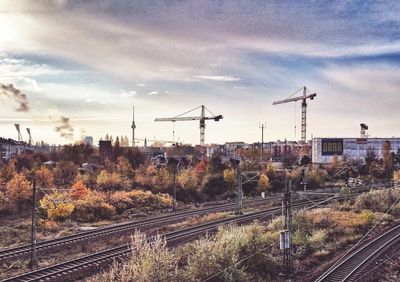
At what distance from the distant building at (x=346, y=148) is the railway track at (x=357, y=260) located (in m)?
84.7

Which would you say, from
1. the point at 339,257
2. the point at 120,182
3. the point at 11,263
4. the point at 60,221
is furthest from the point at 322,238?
the point at 120,182

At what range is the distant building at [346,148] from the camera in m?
113

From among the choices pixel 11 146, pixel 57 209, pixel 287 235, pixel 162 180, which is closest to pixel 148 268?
pixel 287 235

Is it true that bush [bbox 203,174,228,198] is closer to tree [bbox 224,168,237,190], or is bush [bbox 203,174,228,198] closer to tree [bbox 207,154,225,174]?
tree [bbox 224,168,237,190]

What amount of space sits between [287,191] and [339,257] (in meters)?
7.09

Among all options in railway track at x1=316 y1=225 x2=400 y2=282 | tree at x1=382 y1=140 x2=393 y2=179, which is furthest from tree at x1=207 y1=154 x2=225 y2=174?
railway track at x1=316 y1=225 x2=400 y2=282

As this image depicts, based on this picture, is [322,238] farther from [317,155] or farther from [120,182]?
[317,155]

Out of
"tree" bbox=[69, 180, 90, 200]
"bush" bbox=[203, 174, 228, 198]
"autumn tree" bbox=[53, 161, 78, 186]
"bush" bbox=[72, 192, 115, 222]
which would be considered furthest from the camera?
"bush" bbox=[203, 174, 228, 198]

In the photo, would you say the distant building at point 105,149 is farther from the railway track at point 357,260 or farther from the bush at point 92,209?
the railway track at point 357,260

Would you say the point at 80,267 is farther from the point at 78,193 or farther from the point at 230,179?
the point at 230,179

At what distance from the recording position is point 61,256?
904 inches

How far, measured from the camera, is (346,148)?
115 metres

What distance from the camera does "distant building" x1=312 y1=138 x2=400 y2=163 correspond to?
11294 centimetres

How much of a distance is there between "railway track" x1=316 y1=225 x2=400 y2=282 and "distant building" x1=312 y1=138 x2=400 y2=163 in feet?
278
